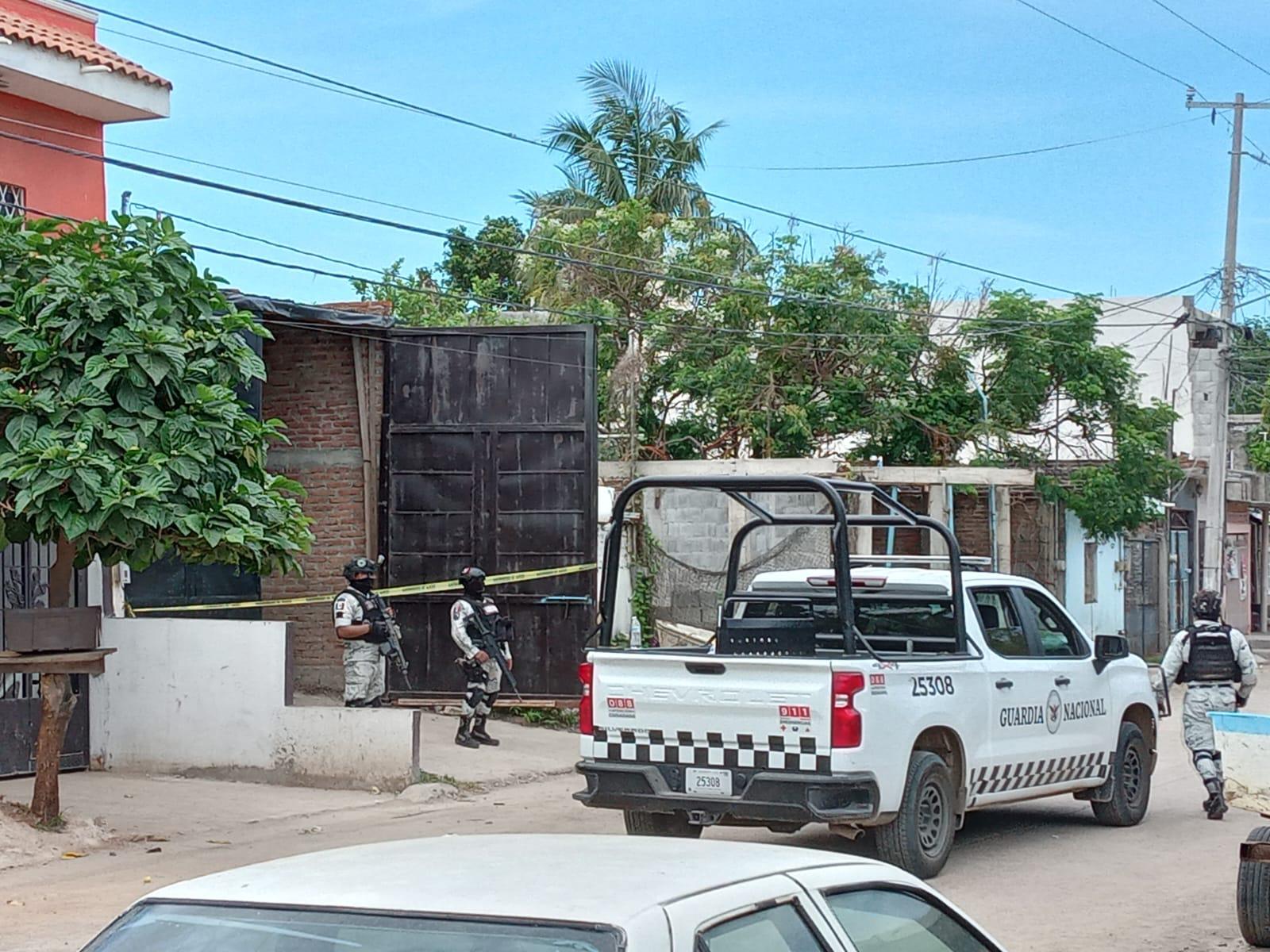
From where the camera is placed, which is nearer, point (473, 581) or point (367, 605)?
point (367, 605)

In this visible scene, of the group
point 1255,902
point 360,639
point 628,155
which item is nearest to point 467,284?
point 628,155

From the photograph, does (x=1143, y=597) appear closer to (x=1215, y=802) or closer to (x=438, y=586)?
(x=438, y=586)

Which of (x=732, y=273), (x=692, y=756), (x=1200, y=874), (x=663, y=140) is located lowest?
(x=1200, y=874)

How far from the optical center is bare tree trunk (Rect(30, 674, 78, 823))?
10.9 meters

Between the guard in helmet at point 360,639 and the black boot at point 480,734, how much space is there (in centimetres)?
144

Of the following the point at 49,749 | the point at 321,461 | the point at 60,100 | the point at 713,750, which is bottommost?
the point at 49,749

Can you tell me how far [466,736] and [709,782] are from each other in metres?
6.61

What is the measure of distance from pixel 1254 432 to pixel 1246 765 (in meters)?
33.2

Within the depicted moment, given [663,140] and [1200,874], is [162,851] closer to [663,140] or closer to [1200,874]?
[1200,874]

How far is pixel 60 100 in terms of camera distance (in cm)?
1619

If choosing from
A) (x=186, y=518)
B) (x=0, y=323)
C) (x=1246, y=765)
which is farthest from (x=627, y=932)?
(x=0, y=323)

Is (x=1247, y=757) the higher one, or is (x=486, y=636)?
(x=486, y=636)

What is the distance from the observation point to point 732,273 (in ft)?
93.4

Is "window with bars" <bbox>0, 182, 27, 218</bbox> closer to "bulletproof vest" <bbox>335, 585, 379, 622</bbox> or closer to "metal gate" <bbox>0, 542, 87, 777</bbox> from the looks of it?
"metal gate" <bbox>0, 542, 87, 777</bbox>
